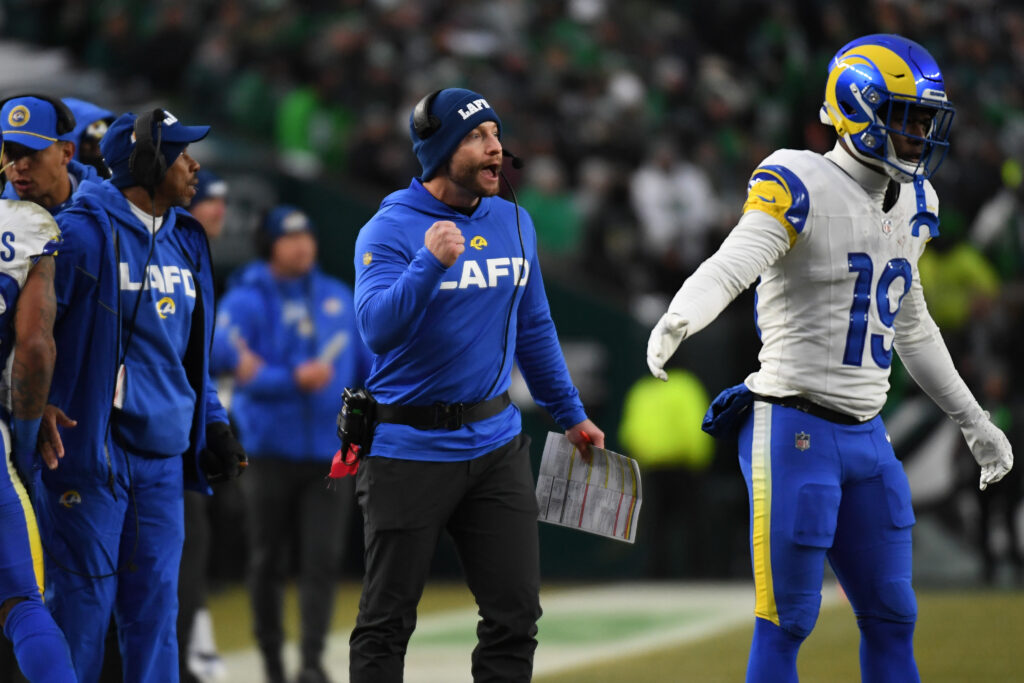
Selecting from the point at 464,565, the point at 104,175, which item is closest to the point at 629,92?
the point at 104,175

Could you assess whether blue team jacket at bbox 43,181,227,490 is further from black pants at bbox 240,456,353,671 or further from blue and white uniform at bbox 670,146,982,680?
black pants at bbox 240,456,353,671

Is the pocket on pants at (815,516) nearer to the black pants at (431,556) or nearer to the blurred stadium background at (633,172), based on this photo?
the black pants at (431,556)

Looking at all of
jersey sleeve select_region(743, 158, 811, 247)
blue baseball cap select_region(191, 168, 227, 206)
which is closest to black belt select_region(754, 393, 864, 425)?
jersey sleeve select_region(743, 158, 811, 247)

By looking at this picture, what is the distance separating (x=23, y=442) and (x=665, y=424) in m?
8.71

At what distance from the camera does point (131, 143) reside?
5.27 metres

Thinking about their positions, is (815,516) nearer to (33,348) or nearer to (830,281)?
(830,281)

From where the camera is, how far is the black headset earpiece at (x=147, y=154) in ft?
17.1

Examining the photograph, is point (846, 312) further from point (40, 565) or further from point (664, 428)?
point (664, 428)

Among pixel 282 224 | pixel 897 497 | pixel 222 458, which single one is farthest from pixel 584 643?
pixel 897 497

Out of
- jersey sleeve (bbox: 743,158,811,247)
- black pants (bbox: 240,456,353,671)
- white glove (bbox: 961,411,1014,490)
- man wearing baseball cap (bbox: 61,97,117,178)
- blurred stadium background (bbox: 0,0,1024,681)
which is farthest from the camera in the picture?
blurred stadium background (bbox: 0,0,1024,681)

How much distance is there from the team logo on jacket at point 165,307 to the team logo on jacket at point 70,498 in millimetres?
652

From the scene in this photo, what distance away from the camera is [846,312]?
16.2 ft

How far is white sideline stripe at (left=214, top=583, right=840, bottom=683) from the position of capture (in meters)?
8.28

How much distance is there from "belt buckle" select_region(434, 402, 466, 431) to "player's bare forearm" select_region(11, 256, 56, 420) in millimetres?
1206
